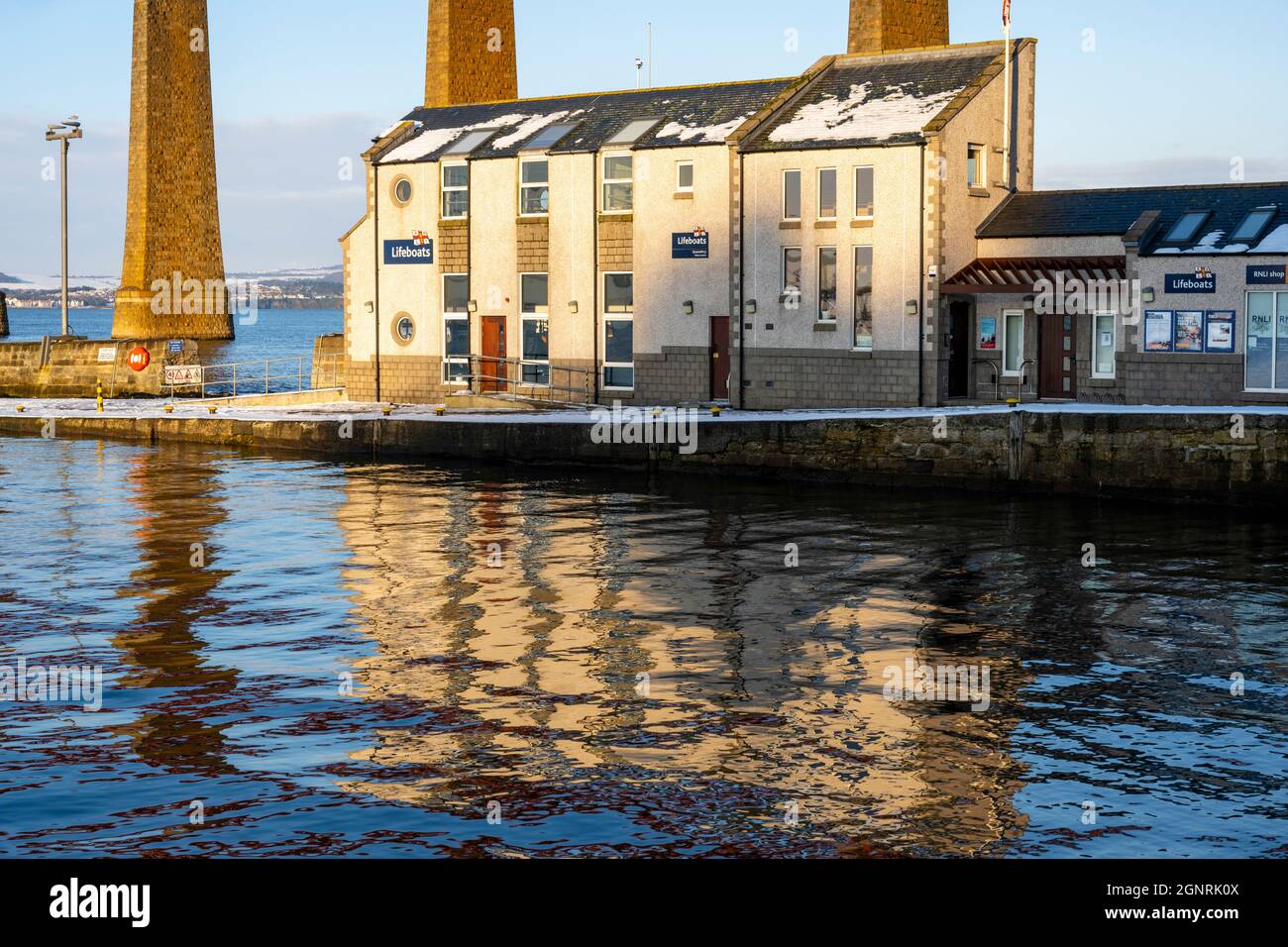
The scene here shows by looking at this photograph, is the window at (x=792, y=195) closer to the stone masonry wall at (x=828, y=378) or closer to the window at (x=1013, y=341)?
the stone masonry wall at (x=828, y=378)

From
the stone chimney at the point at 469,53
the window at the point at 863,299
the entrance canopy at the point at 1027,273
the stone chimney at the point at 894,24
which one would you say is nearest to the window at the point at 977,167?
the entrance canopy at the point at 1027,273

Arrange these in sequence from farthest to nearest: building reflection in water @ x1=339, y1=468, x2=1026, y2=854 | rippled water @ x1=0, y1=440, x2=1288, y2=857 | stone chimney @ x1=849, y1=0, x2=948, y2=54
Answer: stone chimney @ x1=849, y1=0, x2=948, y2=54
building reflection in water @ x1=339, y1=468, x2=1026, y2=854
rippled water @ x1=0, y1=440, x2=1288, y2=857

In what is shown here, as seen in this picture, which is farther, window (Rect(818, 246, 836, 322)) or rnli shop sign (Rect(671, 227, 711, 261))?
rnli shop sign (Rect(671, 227, 711, 261))

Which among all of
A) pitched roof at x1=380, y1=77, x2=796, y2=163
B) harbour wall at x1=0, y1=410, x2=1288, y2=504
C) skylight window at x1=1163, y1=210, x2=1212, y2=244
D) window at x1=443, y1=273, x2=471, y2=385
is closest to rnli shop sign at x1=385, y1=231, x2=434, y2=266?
window at x1=443, y1=273, x2=471, y2=385

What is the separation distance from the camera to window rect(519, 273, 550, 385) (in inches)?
1998

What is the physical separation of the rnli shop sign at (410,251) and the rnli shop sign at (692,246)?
9.43 meters

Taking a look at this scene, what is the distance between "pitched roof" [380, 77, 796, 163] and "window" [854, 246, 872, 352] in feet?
18.8

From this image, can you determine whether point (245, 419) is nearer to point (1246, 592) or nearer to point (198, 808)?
point (1246, 592)

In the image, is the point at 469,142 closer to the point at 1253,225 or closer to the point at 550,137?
the point at 550,137

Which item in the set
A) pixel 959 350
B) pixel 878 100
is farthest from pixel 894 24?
pixel 959 350

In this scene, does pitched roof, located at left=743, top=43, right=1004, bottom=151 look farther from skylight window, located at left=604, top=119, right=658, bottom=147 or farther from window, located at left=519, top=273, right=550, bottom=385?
window, located at left=519, top=273, right=550, bottom=385

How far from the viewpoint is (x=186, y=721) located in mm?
16094
